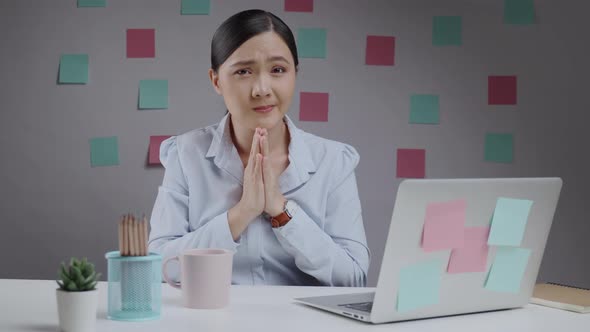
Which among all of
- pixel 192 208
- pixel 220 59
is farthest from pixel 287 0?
pixel 192 208

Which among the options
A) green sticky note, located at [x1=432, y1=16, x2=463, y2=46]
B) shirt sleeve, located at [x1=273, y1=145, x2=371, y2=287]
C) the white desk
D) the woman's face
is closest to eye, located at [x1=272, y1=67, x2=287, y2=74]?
the woman's face

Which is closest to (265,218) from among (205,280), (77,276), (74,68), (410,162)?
(205,280)

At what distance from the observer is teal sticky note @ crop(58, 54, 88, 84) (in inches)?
106

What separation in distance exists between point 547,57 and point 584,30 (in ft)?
0.52

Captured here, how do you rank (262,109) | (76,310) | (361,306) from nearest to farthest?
(76,310), (361,306), (262,109)

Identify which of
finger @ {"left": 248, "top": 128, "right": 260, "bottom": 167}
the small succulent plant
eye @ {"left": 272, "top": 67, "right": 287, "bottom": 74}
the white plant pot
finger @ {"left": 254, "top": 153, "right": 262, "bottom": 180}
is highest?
eye @ {"left": 272, "top": 67, "right": 287, "bottom": 74}

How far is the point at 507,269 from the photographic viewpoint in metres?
1.34

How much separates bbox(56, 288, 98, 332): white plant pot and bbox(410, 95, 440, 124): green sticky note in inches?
71.6

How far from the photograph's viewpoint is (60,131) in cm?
271

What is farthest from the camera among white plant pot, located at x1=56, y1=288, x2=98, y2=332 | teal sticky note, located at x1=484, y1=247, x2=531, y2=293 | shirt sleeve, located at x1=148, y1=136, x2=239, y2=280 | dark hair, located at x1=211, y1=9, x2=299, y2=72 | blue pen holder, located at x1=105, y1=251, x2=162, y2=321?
dark hair, located at x1=211, y1=9, x2=299, y2=72

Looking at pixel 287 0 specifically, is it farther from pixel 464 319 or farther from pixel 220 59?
pixel 464 319

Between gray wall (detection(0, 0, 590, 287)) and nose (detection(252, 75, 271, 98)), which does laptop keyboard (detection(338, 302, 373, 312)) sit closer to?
nose (detection(252, 75, 271, 98))

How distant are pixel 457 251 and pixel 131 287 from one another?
510mm

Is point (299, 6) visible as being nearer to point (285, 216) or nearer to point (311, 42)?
point (311, 42)
